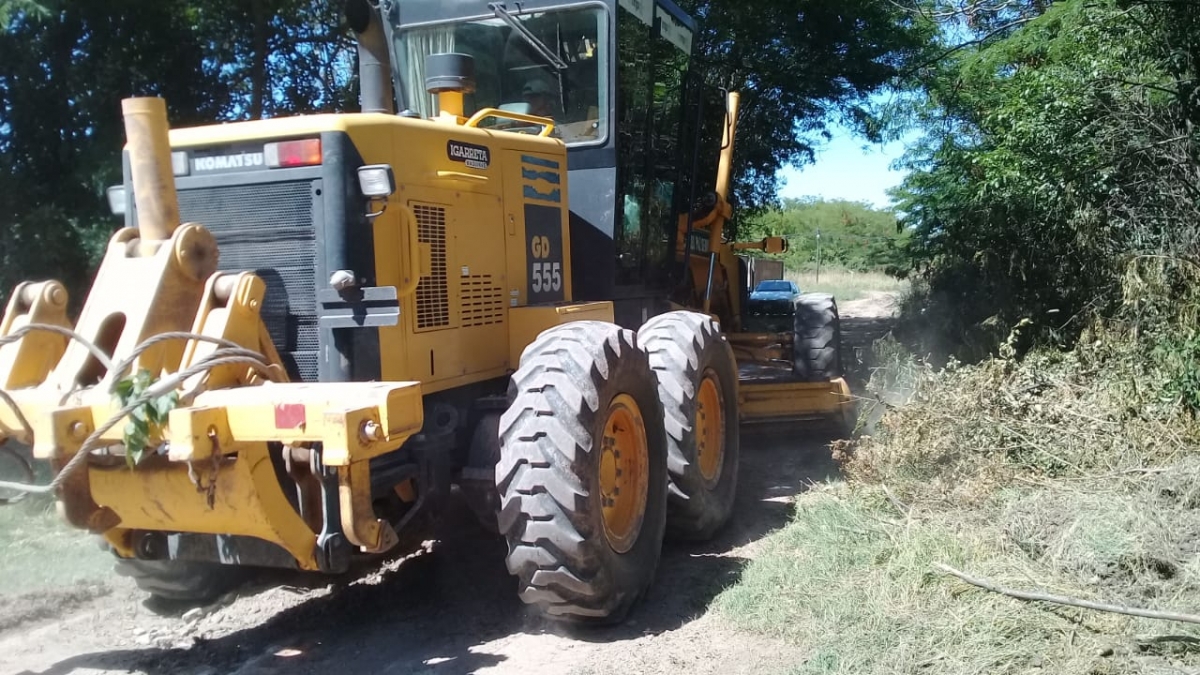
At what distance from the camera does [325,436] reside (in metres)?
3.57

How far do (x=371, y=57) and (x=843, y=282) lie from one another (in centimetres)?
3659

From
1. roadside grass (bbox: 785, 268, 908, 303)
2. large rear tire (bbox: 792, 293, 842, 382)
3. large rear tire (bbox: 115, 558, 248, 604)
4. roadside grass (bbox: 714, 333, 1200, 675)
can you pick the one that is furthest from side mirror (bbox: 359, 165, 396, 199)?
roadside grass (bbox: 785, 268, 908, 303)

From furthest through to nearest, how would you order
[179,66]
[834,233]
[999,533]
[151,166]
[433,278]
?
[834,233], [179,66], [999,533], [433,278], [151,166]

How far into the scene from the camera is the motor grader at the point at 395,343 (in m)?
3.77

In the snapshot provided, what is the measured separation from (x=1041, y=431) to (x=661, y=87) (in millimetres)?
3036

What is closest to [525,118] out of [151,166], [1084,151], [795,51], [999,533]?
[151,166]

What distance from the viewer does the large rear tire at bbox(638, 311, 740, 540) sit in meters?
5.46

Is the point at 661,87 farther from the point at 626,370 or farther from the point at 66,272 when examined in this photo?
the point at 66,272

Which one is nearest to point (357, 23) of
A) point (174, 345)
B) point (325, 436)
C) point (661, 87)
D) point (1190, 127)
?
point (661, 87)

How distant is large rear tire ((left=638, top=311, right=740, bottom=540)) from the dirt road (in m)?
0.26

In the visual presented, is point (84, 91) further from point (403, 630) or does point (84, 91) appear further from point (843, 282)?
point (843, 282)

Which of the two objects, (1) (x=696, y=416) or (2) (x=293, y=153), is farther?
(1) (x=696, y=416)

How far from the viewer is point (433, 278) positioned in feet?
15.3

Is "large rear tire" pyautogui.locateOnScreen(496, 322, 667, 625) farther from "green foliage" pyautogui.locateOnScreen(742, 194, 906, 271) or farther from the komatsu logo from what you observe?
"green foliage" pyautogui.locateOnScreen(742, 194, 906, 271)
